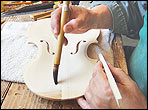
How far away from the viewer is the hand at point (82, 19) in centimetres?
39

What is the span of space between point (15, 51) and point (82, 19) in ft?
0.67

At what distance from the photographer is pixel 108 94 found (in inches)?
9.8

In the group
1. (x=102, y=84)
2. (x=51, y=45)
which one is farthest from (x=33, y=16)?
(x=102, y=84)

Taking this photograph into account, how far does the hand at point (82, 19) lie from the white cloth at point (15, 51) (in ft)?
0.34

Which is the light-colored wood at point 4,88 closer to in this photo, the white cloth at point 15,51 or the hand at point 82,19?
the white cloth at point 15,51

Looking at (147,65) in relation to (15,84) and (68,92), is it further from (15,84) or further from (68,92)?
(15,84)

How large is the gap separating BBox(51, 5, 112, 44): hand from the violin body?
3cm

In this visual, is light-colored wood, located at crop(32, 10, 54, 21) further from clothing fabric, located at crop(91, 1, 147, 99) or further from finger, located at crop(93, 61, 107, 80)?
finger, located at crop(93, 61, 107, 80)

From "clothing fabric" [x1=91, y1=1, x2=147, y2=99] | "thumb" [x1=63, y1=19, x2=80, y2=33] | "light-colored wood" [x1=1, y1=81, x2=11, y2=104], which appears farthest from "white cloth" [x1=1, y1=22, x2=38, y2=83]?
"clothing fabric" [x1=91, y1=1, x2=147, y2=99]

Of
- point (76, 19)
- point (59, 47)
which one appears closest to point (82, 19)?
point (76, 19)

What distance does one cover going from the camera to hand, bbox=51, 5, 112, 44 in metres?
0.39

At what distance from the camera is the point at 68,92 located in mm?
299

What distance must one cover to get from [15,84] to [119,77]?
228 millimetres

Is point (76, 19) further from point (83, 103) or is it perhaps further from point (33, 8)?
point (33, 8)
